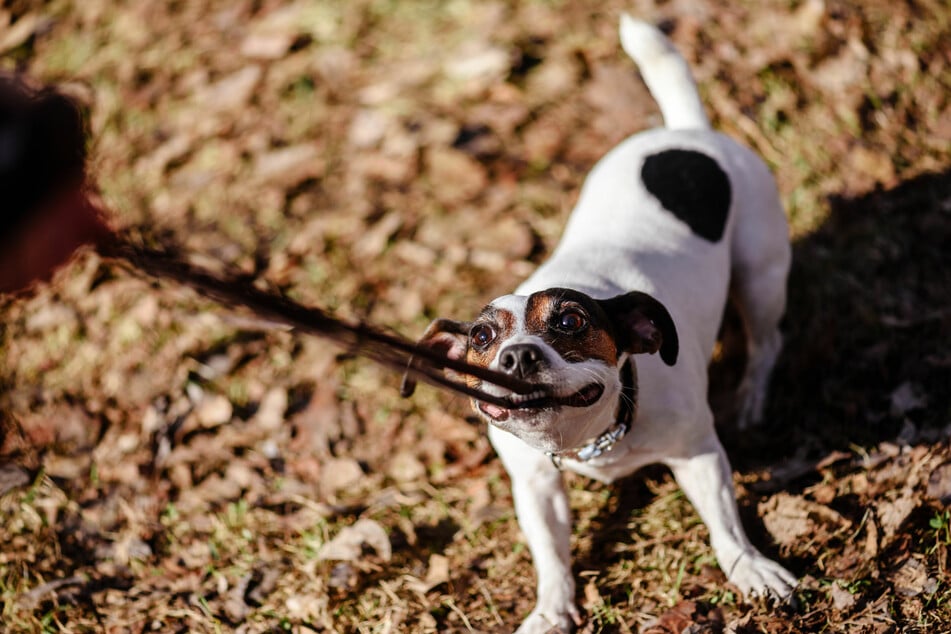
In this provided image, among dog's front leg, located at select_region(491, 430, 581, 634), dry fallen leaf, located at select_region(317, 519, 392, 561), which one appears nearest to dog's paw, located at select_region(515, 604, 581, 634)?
dog's front leg, located at select_region(491, 430, 581, 634)

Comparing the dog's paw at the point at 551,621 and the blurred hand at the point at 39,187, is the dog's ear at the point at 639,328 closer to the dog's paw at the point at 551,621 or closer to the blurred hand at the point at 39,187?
the dog's paw at the point at 551,621

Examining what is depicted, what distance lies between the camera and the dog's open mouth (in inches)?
96.0

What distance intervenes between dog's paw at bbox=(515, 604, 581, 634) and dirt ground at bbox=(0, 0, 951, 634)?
0.10m

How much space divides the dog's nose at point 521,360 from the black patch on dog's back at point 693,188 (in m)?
1.47

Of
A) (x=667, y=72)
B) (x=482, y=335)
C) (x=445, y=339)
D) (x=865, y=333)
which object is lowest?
(x=865, y=333)

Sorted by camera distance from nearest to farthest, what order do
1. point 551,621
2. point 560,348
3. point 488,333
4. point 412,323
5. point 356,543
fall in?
point 560,348 < point 488,333 < point 551,621 < point 356,543 < point 412,323

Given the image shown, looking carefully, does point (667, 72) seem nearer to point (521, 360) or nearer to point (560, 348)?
point (560, 348)

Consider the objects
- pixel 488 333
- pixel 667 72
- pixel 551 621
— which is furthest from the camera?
pixel 667 72

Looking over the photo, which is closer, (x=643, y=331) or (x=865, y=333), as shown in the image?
(x=643, y=331)

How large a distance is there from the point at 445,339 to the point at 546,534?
33.8 inches

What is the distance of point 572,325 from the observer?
273 cm

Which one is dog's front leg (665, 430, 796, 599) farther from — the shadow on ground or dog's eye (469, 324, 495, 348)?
dog's eye (469, 324, 495, 348)

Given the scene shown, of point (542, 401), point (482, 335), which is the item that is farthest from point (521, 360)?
point (482, 335)

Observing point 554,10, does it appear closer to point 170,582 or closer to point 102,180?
point 102,180
